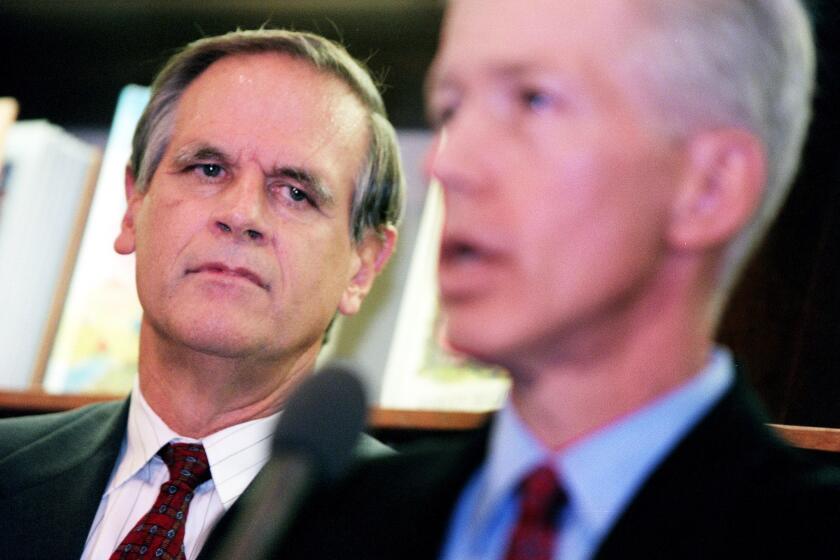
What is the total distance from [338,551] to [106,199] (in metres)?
1.70

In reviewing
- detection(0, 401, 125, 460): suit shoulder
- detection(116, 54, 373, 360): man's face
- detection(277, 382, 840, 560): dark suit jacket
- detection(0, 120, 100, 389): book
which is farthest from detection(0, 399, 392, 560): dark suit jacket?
detection(0, 120, 100, 389): book

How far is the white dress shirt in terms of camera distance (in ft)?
4.36

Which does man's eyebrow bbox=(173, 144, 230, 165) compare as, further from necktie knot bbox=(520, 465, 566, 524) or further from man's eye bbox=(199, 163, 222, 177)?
necktie knot bbox=(520, 465, 566, 524)

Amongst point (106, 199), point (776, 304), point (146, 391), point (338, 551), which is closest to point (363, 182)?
point (146, 391)

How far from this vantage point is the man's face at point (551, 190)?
0.73m

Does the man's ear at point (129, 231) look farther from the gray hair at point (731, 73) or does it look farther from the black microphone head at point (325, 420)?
the gray hair at point (731, 73)

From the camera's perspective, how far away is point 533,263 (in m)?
0.73

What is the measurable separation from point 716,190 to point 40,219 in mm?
1877

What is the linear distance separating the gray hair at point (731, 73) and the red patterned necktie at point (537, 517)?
19 cm

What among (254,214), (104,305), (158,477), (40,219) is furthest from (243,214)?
(40,219)

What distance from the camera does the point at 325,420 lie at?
0.75 m

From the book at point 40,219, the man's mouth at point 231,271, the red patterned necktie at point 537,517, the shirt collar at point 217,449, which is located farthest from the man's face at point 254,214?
the book at point 40,219

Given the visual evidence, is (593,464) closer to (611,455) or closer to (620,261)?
(611,455)

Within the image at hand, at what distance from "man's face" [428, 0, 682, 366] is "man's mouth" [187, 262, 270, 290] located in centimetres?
62
